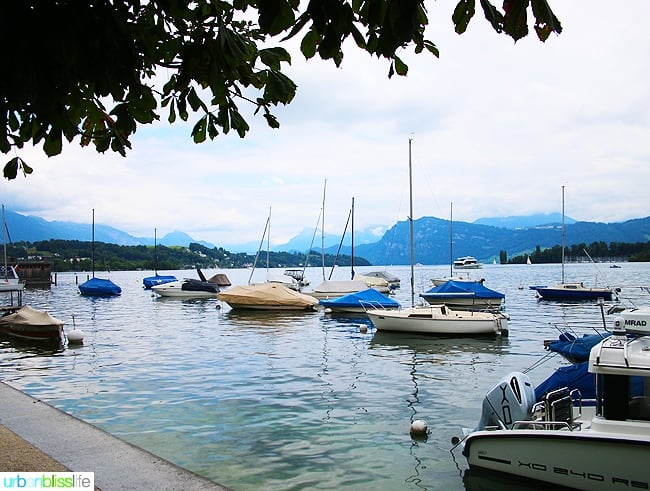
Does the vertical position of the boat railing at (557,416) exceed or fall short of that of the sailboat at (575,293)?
it exceeds it

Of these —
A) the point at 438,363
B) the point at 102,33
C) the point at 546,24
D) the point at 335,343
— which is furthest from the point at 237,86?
the point at 335,343

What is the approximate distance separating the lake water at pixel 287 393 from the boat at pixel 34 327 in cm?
147

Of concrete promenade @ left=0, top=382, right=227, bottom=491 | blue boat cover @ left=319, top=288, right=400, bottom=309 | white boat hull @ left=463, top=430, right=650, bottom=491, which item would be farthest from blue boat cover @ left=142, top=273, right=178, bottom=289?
white boat hull @ left=463, top=430, right=650, bottom=491

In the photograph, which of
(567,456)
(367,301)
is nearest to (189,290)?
(367,301)

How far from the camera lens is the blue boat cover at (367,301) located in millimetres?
37250

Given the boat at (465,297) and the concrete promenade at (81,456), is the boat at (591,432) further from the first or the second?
the boat at (465,297)

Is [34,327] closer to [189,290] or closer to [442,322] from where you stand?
[442,322]

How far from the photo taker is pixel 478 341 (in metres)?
27.0

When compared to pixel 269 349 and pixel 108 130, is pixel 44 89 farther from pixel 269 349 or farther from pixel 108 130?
pixel 269 349

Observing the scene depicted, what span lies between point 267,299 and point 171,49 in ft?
129

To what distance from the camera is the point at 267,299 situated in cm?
4359

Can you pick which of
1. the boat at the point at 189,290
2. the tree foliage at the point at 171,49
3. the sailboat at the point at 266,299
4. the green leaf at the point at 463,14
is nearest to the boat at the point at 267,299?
the sailboat at the point at 266,299

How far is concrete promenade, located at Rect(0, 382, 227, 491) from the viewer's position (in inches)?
282

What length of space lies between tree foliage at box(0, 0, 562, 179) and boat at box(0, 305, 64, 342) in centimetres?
2388
